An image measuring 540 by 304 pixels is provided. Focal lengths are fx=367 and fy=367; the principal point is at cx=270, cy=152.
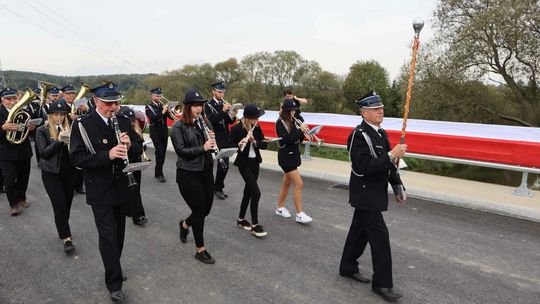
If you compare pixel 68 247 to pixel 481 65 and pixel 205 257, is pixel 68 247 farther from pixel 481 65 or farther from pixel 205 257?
pixel 481 65

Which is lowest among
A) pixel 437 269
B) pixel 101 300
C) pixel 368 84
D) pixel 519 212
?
pixel 101 300

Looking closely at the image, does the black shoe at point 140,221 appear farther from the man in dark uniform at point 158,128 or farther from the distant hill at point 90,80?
the man in dark uniform at point 158,128

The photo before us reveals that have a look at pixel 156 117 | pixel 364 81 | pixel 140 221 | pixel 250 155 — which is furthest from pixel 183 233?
pixel 364 81

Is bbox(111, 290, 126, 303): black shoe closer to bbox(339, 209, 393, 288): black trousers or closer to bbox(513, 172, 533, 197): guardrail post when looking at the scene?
bbox(339, 209, 393, 288): black trousers

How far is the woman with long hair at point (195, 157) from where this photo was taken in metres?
4.39

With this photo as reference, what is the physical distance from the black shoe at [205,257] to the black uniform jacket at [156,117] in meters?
4.72

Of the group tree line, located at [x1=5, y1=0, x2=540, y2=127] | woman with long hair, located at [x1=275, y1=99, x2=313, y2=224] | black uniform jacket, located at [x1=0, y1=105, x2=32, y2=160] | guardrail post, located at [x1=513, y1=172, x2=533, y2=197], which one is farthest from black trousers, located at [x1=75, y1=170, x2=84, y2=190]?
tree line, located at [x1=5, y1=0, x2=540, y2=127]

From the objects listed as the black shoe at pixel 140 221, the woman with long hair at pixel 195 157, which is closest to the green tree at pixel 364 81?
the black shoe at pixel 140 221

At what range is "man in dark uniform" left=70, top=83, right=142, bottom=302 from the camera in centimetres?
357

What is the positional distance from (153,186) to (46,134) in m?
3.39

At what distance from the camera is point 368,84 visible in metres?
45.9

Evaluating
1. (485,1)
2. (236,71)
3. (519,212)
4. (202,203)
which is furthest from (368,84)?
(202,203)

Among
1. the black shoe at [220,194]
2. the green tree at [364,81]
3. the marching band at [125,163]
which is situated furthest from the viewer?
the green tree at [364,81]

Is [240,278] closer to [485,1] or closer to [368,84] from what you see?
[485,1]
